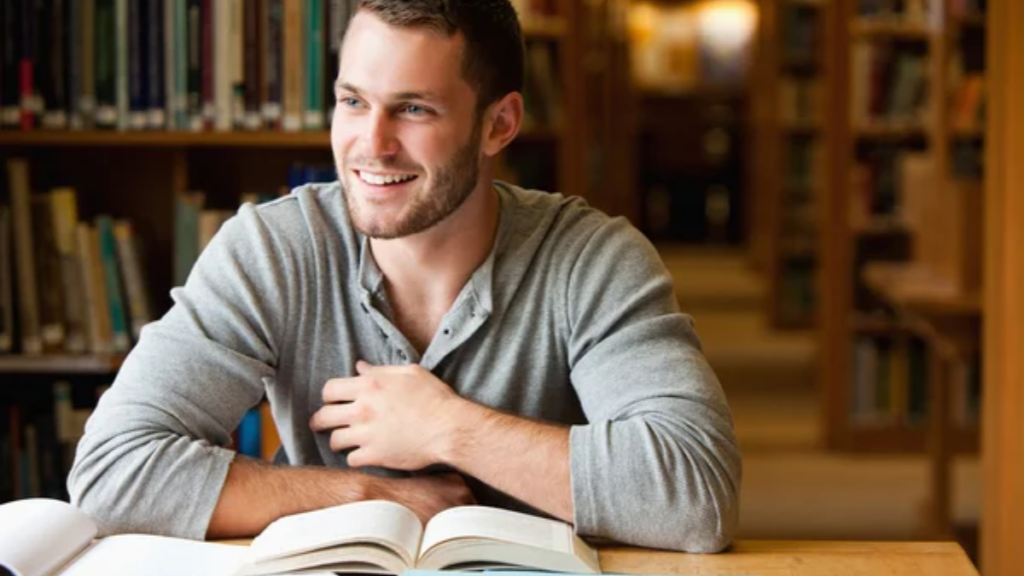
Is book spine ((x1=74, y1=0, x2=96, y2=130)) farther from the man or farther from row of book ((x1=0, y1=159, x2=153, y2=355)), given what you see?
the man

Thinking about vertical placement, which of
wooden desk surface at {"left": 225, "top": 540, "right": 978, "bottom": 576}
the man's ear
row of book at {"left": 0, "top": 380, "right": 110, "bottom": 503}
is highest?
the man's ear

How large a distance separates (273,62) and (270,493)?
136cm

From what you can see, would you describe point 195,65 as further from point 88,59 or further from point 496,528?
point 496,528

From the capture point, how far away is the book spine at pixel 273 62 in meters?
2.84

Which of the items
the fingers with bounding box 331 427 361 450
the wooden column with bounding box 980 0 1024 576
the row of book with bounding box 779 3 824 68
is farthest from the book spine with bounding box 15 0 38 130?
the row of book with bounding box 779 3 824 68

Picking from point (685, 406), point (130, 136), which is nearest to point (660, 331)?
point (685, 406)

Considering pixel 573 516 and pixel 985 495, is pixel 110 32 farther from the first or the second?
pixel 985 495

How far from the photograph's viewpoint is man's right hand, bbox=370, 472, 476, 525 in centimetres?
169

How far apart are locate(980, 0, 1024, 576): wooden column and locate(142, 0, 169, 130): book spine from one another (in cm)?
161

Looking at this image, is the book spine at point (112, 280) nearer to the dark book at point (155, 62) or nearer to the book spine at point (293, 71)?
the dark book at point (155, 62)

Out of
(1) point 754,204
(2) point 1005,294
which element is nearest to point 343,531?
(2) point 1005,294

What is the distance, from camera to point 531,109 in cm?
517

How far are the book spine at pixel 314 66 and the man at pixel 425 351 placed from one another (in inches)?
37.3

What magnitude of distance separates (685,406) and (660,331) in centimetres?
11
